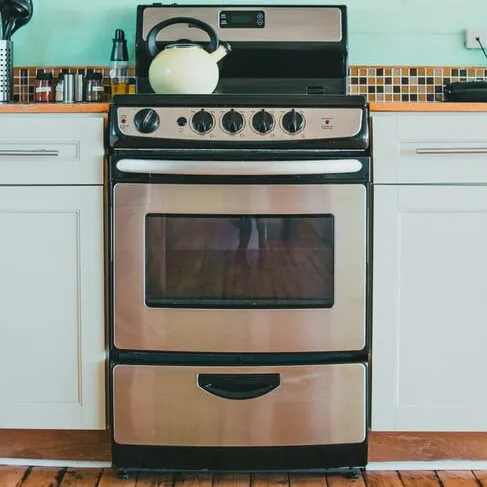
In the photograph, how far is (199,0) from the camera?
253cm

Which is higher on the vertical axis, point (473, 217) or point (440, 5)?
point (440, 5)

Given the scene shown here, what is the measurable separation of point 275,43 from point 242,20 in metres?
0.13

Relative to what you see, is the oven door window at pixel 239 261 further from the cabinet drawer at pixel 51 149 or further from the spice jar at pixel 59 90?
the spice jar at pixel 59 90

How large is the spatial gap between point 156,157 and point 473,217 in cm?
81

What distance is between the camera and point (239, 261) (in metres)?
1.91

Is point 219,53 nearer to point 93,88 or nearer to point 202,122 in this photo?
point 202,122

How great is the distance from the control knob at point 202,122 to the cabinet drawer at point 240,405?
0.59m

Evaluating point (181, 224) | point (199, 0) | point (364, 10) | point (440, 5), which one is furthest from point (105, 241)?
point (440, 5)

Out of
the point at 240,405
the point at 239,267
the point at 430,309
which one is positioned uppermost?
the point at 239,267

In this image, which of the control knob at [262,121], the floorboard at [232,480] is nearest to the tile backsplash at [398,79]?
the control knob at [262,121]

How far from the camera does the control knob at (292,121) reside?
6.14ft

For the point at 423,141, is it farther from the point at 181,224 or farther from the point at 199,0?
the point at 199,0

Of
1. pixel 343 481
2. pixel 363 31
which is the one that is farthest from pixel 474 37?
pixel 343 481

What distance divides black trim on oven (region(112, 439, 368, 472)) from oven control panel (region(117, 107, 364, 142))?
0.78m
